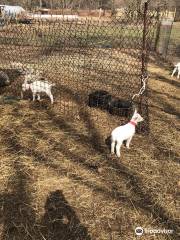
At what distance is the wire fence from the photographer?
6.11 metres

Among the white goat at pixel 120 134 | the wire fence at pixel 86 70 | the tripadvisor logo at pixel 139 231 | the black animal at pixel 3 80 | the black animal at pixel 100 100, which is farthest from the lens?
the black animal at pixel 3 80

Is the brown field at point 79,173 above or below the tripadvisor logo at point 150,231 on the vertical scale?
above

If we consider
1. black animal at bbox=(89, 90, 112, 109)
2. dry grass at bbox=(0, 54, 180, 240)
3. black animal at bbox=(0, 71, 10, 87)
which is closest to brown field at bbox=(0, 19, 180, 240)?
dry grass at bbox=(0, 54, 180, 240)

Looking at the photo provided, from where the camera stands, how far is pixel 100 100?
254 inches

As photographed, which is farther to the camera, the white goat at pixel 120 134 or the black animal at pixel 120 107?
the black animal at pixel 120 107

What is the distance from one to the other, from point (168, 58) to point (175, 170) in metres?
9.05

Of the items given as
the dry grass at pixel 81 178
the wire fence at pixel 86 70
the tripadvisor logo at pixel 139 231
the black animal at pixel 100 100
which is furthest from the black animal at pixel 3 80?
the tripadvisor logo at pixel 139 231

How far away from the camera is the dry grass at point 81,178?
359 centimetres

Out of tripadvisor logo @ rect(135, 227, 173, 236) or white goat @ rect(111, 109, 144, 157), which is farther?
white goat @ rect(111, 109, 144, 157)

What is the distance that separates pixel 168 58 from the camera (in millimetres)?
12906

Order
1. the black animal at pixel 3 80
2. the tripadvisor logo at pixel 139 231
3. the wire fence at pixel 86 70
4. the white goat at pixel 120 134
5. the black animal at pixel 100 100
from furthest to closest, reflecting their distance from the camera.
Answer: the black animal at pixel 3 80 < the black animal at pixel 100 100 < the wire fence at pixel 86 70 < the white goat at pixel 120 134 < the tripadvisor logo at pixel 139 231

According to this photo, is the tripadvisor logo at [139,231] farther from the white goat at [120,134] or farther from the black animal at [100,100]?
→ the black animal at [100,100]

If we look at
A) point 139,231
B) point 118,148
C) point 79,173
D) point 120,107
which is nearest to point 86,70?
point 120,107

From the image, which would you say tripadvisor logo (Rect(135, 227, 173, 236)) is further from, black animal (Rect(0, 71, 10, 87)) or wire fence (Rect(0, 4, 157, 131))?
black animal (Rect(0, 71, 10, 87))
